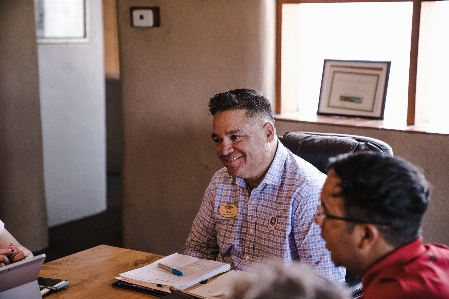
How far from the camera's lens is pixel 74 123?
18.1 feet

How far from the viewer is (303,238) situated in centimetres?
226

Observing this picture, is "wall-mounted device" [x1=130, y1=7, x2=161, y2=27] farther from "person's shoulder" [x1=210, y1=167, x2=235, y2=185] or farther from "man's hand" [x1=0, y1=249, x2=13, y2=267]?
"man's hand" [x1=0, y1=249, x2=13, y2=267]

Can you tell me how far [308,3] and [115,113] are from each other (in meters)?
4.23

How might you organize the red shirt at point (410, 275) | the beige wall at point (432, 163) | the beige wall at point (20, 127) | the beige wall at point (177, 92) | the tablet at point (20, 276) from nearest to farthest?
1. the red shirt at point (410, 275)
2. the tablet at point (20, 276)
3. the beige wall at point (432, 163)
4. the beige wall at point (177, 92)
5. the beige wall at point (20, 127)

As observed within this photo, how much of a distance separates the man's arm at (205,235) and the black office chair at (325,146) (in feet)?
1.40

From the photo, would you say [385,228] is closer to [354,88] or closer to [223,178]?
[223,178]

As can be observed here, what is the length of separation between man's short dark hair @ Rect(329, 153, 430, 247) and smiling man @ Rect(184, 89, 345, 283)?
86 cm

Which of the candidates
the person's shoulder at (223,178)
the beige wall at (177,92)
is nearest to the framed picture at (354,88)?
the beige wall at (177,92)

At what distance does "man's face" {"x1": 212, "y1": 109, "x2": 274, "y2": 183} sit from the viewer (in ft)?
7.89

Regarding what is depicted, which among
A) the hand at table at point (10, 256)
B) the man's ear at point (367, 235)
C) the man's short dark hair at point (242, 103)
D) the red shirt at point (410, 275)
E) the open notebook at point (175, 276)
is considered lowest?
the open notebook at point (175, 276)

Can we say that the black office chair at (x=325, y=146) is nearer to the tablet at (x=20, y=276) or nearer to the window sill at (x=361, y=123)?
the window sill at (x=361, y=123)

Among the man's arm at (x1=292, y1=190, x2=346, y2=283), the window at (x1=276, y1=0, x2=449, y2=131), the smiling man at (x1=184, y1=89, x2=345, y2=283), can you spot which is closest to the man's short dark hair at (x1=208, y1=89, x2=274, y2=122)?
the smiling man at (x1=184, y1=89, x2=345, y2=283)

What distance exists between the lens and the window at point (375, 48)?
3.28 m

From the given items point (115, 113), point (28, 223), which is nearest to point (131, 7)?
point (28, 223)
